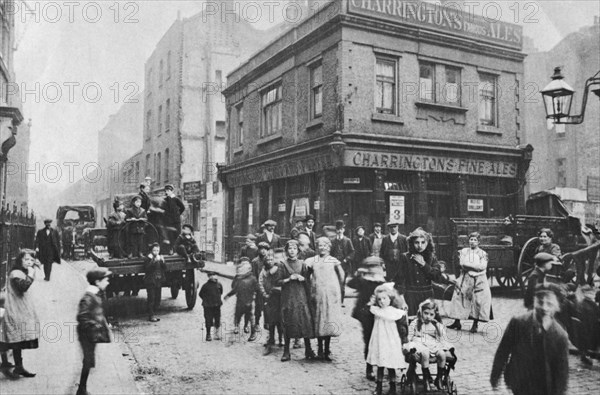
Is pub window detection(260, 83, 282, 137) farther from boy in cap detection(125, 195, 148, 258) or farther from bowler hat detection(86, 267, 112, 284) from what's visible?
bowler hat detection(86, 267, 112, 284)

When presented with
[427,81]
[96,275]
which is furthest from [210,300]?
[427,81]

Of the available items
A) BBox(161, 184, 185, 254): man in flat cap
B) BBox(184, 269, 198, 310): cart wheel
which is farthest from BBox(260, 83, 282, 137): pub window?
BBox(184, 269, 198, 310): cart wheel

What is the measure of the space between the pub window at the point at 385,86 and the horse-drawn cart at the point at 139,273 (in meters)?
7.33

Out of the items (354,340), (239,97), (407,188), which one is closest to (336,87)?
(407,188)

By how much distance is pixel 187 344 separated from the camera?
24.1ft

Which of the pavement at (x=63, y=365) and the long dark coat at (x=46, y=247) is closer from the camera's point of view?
the pavement at (x=63, y=365)

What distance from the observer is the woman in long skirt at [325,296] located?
20.5 ft

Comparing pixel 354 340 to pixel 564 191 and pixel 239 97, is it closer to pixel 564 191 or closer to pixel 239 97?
pixel 564 191

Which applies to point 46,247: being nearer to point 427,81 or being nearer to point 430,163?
point 430,163

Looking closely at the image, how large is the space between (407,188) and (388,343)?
9927mm

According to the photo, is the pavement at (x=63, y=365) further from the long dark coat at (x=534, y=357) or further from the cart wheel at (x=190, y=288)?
the long dark coat at (x=534, y=357)

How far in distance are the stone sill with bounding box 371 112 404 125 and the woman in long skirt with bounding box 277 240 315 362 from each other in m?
8.36

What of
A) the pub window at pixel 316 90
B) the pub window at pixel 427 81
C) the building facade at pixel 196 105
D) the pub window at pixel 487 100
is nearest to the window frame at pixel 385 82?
the pub window at pixel 427 81

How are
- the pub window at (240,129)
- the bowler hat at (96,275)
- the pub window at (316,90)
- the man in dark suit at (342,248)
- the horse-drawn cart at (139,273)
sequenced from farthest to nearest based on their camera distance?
the pub window at (240,129) → the pub window at (316,90) → the man in dark suit at (342,248) → the horse-drawn cart at (139,273) → the bowler hat at (96,275)
